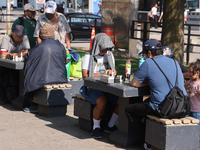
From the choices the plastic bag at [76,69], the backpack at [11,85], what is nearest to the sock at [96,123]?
the plastic bag at [76,69]

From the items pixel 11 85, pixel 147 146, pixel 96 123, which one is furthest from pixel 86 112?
pixel 11 85

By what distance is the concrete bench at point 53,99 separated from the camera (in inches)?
235

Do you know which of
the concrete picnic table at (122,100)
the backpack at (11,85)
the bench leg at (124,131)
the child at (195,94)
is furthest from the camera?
the backpack at (11,85)

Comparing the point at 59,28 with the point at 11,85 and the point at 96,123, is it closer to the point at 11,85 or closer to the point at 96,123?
the point at 11,85

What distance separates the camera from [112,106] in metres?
5.36

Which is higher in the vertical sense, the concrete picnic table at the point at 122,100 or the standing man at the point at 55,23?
the standing man at the point at 55,23

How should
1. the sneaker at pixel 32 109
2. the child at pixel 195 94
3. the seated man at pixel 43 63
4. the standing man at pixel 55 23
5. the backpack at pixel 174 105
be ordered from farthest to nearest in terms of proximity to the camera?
the standing man at pixel 55 23 < the sneaker at pixel 32 109 < the seated man at pixel 43 63 < the child at pixel 195 94 < the backpack at pixel 174 105

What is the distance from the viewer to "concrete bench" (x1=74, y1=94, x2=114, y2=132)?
5.17m

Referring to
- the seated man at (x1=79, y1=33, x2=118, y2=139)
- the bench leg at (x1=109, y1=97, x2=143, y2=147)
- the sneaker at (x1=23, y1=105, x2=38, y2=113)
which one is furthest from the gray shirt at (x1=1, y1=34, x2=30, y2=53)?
the bench leg at (x1=109, y1=97, x2=143, y2=147)

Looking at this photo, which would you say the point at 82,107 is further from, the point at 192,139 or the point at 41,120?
the point at 192,139

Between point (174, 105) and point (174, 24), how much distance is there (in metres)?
4.26

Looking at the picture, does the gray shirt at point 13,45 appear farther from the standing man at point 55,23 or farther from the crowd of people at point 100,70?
the standing man at point 55,23

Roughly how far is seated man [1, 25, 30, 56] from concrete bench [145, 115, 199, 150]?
11.5 feet

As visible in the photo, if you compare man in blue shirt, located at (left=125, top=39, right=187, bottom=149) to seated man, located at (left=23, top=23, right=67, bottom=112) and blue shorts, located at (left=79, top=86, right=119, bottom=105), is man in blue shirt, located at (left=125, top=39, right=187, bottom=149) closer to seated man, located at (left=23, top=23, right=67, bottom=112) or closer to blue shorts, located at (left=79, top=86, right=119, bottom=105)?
blue shorts, located at (left=79, top=86, right=119, bottom=105)
